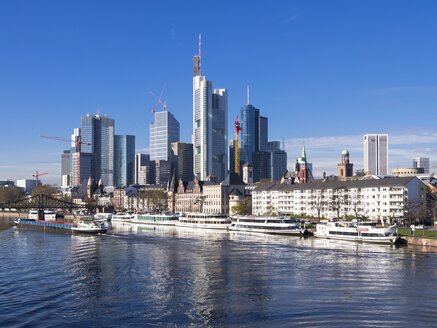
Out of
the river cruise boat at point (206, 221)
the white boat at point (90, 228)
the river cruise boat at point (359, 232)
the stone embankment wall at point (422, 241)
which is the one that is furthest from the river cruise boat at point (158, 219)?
the stone embankment wall at point (422, 241)

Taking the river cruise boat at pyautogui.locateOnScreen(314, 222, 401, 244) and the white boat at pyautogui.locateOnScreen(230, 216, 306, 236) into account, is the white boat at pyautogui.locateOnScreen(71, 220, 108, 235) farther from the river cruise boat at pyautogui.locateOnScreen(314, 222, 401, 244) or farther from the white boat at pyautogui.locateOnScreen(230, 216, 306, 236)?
the river cruise boat at pyautogui.locateOnScreen(314, 222, 401, 244)

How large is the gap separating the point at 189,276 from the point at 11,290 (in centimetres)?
1810

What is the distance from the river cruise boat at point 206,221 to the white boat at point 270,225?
23.9 feet

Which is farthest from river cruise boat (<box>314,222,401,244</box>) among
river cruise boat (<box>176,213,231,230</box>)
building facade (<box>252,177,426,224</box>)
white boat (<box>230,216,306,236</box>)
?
river cruise boat (<box>176,213,231,230</box>)

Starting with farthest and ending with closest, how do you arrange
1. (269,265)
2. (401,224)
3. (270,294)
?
(401,224) → (269,265) → (270,294)

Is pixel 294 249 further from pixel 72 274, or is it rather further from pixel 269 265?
pixel 72 274

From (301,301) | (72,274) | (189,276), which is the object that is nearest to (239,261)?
(189,276)

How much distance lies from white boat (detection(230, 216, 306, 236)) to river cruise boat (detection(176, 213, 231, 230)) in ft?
23.9

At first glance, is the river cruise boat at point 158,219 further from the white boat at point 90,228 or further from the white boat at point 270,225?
the white boat at point 270,225

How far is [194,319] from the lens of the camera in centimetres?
4281

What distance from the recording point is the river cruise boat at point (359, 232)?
99938 millimetres

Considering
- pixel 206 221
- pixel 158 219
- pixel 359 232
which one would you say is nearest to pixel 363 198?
pixel 206 221

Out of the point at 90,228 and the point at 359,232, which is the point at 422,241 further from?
the point at 90,228

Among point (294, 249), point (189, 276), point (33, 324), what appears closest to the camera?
point (33, 324)
